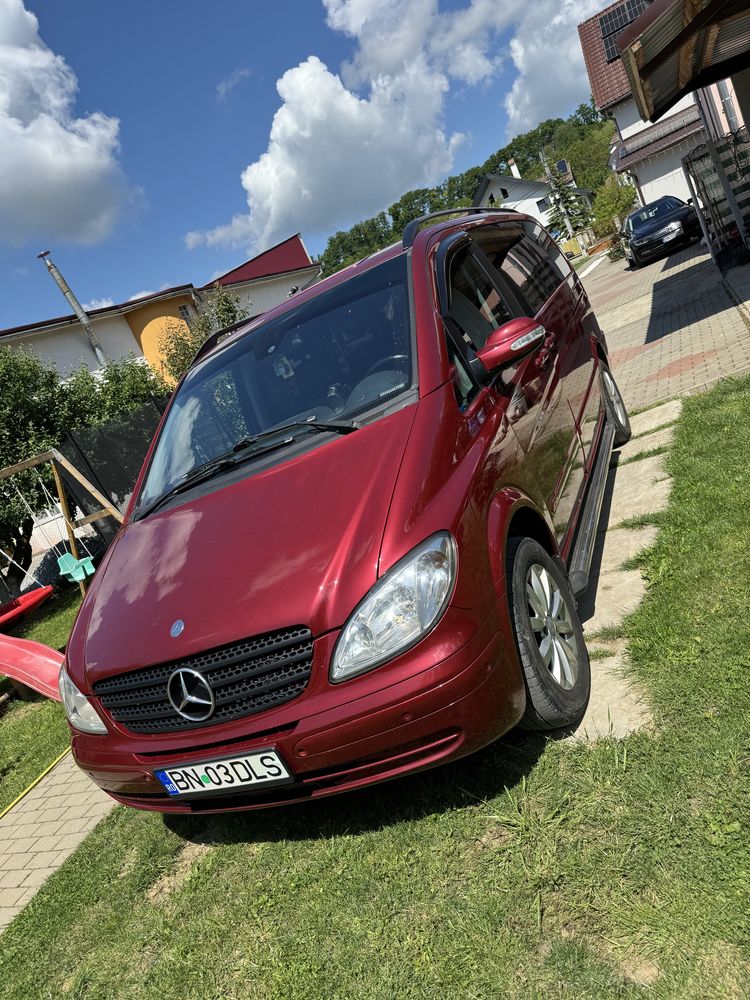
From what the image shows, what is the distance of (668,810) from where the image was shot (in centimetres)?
227

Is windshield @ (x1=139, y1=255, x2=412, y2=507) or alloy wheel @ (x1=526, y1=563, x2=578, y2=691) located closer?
alloy wheel @ (x1=526, y1=563, x2=578, y2=691)

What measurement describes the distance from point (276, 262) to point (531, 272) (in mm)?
40031

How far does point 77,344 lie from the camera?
97.3 feet

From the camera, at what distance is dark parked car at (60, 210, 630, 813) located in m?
2.28

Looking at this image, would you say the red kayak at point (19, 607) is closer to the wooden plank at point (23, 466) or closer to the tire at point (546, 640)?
the wooden plank at point (23, 466)

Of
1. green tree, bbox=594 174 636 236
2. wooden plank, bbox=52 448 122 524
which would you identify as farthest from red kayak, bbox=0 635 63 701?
green tree, bbox=594 174 636 236

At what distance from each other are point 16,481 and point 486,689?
1205 cm

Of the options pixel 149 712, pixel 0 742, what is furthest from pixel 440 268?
pixel 0 742

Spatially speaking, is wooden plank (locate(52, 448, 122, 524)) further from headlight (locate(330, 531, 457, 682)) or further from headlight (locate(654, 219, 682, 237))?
headlight (locate(654, 219, 682, 237))

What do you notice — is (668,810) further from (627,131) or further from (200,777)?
(627,131)

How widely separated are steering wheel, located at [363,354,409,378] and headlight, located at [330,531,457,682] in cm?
111

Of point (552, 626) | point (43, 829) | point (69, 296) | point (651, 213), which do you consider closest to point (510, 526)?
point (552, 626)

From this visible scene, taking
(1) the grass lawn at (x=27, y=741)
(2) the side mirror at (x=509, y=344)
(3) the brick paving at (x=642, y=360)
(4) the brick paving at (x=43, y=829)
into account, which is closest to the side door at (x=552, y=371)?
(2) the side mirror at (x=509, y=344)

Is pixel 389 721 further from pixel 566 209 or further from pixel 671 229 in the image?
pixel 566 209
